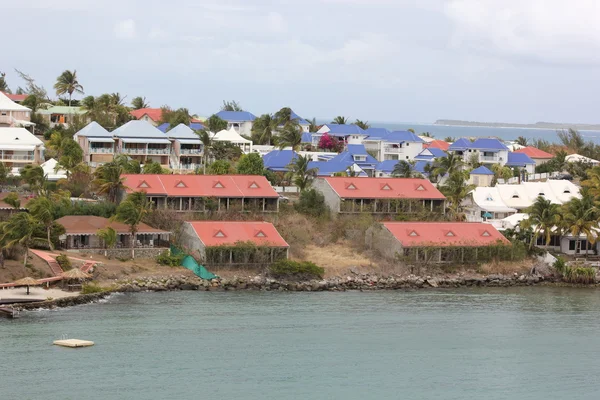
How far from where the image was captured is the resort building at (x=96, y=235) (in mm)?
56906

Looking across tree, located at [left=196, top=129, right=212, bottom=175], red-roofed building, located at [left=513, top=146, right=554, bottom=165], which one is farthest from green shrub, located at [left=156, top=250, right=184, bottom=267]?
red-roofed building, located at [left=513, top=146, right=554, bottom=165]

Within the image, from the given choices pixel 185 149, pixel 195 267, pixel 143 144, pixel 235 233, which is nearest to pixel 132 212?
pixel 195 267

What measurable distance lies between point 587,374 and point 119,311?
20.5 metres

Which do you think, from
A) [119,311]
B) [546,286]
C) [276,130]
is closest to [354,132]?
[276,130]

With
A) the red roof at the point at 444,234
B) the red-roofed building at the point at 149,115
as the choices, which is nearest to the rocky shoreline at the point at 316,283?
the red roof at the point at 444,234

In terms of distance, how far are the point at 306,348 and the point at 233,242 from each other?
1413 centimetres

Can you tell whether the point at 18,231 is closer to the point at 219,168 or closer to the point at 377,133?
the point at 219,168

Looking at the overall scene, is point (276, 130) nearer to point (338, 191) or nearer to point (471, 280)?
point (338, 191)

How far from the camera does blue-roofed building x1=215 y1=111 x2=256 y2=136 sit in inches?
4067

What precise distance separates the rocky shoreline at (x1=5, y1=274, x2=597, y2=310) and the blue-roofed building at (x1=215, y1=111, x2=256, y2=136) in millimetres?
46377

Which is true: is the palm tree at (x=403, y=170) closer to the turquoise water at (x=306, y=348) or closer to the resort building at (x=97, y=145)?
the resort building at (x=97, y=145)

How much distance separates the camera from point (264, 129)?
96375 mm

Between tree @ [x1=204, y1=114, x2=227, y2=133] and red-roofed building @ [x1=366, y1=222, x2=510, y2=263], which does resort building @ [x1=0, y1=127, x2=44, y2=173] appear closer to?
tree @ [x1=204, y1=114, x2=227, y2=133]

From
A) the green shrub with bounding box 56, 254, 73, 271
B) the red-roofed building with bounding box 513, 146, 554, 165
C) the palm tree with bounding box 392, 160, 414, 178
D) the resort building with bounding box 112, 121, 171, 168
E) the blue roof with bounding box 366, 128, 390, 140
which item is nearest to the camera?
the green shrub with bounding box 56, 254, 73, 271
